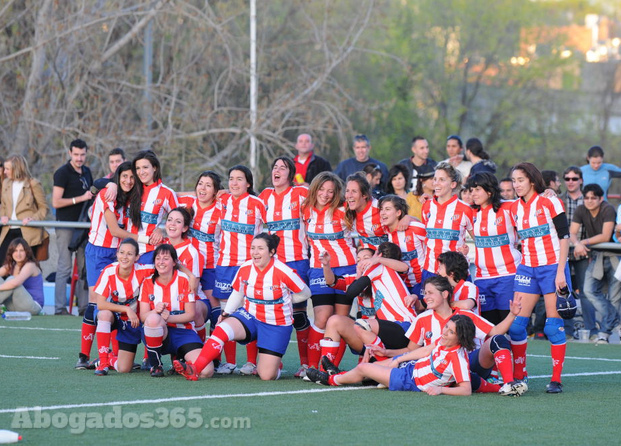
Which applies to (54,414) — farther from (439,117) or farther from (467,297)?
(439,117)

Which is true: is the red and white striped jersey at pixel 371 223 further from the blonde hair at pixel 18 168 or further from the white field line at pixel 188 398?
the blonde hair at pixel 18 168

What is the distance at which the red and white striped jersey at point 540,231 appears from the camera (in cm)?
775

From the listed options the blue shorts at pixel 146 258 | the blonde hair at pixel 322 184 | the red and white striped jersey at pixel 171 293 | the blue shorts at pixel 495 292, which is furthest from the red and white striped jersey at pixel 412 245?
the blue shorts at pixel 146 258

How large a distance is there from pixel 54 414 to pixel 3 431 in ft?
2.77

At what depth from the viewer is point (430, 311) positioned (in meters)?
7.73

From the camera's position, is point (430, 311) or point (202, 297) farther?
point (202, 297)

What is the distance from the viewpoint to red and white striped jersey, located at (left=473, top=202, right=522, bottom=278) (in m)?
8.09

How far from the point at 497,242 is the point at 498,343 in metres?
1.02

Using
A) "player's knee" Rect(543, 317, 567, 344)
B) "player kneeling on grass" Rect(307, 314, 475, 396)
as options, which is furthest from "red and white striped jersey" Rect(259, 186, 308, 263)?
"player's knee" Rect(543, 317, 567, 344)

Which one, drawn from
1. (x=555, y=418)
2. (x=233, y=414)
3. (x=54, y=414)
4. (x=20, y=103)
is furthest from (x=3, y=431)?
(x=20, y=103)

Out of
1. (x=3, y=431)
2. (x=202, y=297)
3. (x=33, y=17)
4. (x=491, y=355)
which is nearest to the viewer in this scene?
(x=3, y=431)

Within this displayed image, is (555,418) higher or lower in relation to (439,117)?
lower

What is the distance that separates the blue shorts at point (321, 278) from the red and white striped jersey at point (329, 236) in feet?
0.12

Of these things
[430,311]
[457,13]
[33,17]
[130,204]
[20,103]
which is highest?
[457,13]
